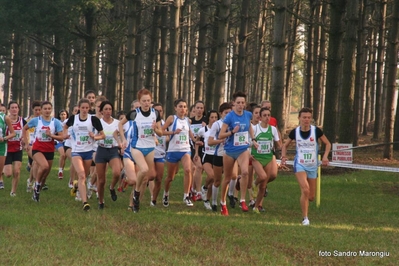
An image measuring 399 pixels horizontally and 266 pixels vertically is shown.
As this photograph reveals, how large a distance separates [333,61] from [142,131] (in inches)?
Answer: 450

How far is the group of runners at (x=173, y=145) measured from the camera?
1327cm

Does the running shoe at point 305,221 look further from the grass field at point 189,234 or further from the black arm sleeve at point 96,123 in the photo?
the black arm sleeve at point 96,123

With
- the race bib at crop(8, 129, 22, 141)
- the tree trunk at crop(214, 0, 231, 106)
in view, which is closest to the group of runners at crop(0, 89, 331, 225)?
the race bib at crop(8, 129, 22, 141)

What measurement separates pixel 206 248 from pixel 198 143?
597cm

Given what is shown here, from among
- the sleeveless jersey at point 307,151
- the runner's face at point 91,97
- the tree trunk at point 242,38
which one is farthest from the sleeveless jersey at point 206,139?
the tree trunk at point 242,38

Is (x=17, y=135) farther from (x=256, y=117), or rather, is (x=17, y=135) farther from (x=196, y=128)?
(x=256, y=117)

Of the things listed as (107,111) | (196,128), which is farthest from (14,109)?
(196,128)

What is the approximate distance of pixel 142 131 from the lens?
45.6 ft

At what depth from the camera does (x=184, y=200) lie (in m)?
16.0

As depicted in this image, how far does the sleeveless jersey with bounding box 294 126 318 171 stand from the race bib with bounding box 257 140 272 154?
169cm

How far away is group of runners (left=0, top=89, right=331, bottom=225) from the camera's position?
13266mm

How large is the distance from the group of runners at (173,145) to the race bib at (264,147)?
2 centimetres

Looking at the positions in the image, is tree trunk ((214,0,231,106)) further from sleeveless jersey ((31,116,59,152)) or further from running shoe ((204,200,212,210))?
sleeveless jersey ((31,116,59,152))

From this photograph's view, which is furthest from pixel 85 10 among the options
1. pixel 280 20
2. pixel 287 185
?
pixel 287 185
